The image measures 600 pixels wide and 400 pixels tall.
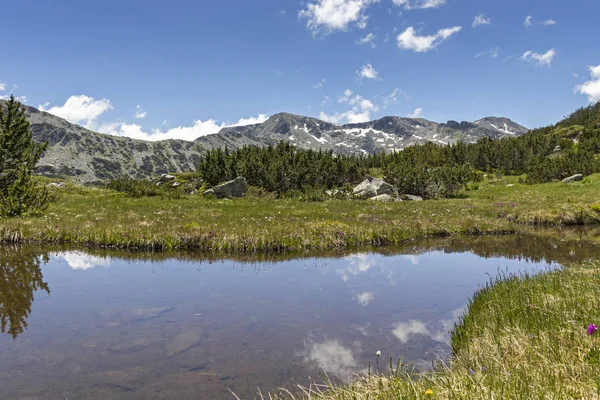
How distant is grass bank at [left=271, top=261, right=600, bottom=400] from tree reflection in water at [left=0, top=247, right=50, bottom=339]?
732 centimetres

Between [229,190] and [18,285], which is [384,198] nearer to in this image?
[229,190]

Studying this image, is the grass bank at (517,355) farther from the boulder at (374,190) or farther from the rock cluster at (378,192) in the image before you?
the boulder at (374,190)

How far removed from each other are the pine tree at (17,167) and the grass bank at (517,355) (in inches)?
1035

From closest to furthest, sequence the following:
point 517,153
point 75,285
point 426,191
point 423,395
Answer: point 423,395
point 75,285
point 426,191
point 517,153

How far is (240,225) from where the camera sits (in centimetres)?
2230

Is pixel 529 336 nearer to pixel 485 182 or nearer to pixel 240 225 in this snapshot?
pixel 240 225

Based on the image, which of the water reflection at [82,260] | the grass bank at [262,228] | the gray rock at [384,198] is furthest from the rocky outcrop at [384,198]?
the water reflection at [82,260]

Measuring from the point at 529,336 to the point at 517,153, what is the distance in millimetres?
88811

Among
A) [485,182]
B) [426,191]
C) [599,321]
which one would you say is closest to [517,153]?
[485,182]

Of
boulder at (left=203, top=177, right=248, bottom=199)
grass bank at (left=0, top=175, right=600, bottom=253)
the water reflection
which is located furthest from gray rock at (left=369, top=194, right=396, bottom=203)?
the water reflection

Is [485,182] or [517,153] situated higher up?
[517,153]

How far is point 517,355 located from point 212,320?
22.1 ft

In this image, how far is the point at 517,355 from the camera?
579 centimetres

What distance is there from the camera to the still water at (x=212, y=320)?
22.3ft
